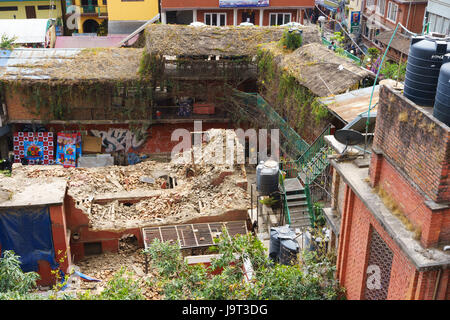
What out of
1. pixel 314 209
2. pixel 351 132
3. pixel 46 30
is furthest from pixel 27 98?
pixel 351 132

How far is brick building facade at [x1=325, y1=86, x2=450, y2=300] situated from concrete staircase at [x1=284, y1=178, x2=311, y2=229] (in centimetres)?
613

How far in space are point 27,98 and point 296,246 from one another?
22.5 meters

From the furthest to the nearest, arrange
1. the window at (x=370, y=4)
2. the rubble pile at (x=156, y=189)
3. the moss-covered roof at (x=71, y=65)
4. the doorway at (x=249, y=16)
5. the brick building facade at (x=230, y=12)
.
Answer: the window at (x=370, y=4)
the doorway at (x=249, y=16)
the brick building facade at (x=230, y=12)
the moss-covered roof at (x=71, y=65)
the rubble pile at (x=156, y=189)

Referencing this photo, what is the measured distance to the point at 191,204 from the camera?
2238 centimetres

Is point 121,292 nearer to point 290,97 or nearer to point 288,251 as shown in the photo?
point 288,251

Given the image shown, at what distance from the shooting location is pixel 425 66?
10500 millimetres

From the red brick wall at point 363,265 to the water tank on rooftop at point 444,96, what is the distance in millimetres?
2712

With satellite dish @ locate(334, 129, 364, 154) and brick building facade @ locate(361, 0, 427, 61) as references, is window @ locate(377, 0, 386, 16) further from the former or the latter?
satellite dish @ locate(334, 129, 364, 154)

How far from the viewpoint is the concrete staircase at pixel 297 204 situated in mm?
19047

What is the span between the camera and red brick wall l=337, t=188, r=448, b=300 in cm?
921

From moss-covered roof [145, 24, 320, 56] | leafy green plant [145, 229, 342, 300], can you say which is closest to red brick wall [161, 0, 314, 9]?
moss-covered roof [145, 24, 320, 56]

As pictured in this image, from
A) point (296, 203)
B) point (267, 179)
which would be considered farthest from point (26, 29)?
point (296, 203)

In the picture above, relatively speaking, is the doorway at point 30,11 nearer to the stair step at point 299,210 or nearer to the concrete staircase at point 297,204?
the concrete staircase at point 297,204

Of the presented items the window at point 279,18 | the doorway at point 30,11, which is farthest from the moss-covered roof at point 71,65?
the doorway at point 30,11
